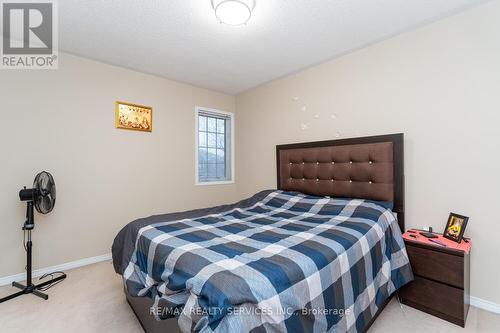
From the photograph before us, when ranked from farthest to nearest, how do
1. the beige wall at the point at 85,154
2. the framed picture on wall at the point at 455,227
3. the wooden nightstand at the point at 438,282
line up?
the beige wall at the point at 85,154 → the framed picture on wall at the point at 455,227 → the wooden nightstand at the point at 438,282

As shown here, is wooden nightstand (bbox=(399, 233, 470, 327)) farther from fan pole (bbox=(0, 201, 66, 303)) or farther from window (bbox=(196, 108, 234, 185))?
fan pole (bbox=(0, 201, 66, 303))

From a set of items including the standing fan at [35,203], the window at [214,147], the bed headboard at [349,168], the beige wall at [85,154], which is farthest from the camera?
the window at [214,147]

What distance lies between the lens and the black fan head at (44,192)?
225 cm

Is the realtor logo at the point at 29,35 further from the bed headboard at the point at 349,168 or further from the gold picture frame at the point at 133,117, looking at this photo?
the bed headboard at the point at 349,168

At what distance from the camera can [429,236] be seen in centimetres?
202

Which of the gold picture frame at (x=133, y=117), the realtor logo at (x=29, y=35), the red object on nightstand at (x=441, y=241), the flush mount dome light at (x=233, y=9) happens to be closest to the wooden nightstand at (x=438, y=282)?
the red object on nightstand at (x=441, y=241)

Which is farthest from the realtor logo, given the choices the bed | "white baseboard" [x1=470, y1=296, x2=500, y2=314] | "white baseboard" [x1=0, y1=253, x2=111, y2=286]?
"white baseboard" [x1=470, y1=296, x2=500, y2=314]

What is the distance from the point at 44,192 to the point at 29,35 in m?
1.58

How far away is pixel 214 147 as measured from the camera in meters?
4.14

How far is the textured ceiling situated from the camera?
75.9 inches

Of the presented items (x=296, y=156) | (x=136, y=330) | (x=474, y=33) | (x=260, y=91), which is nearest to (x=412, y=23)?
(x=474, y=33)

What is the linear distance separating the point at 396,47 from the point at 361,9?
69 cm

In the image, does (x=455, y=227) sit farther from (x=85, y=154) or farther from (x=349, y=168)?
(x=85, y=154)

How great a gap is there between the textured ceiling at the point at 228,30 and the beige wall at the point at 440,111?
0.65ft
